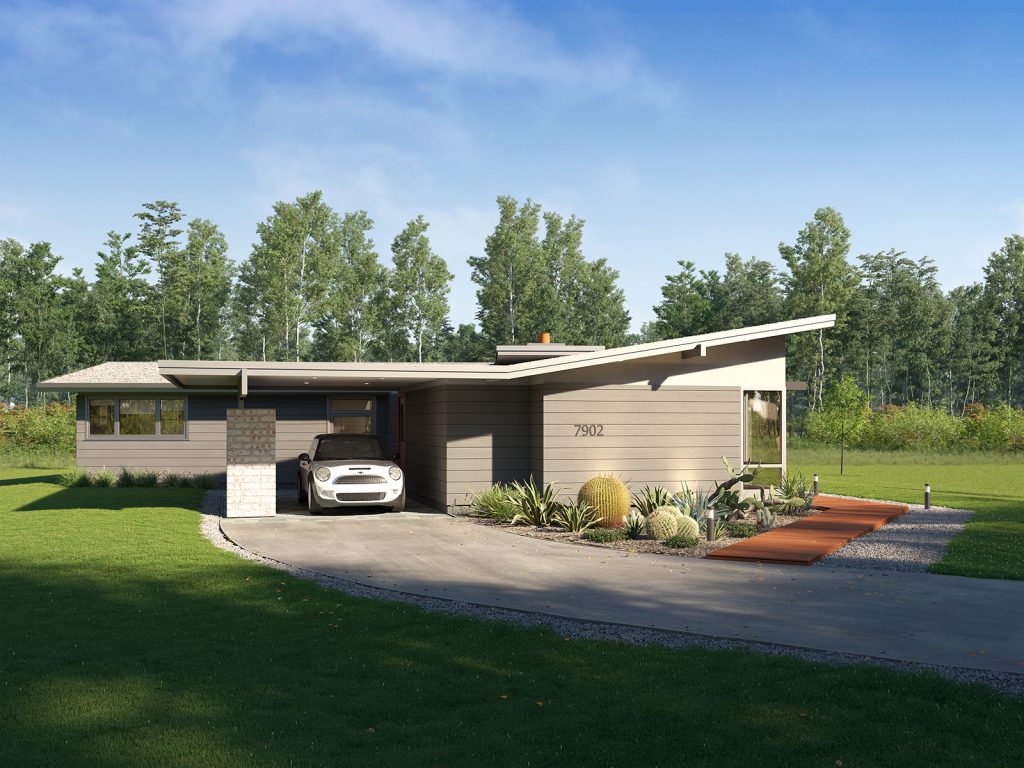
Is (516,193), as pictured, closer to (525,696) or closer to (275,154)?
(275,154)

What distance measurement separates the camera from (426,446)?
17.5 m

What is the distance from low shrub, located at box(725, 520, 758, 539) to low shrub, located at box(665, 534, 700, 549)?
4.07 ft

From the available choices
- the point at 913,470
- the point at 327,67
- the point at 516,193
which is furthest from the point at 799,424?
the point at 327,67

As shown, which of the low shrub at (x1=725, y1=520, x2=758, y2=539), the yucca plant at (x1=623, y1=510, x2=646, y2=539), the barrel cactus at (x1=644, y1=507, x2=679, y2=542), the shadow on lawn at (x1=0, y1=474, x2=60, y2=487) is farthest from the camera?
the shadow on lawn at (x1=0, y1=474, x2=60, y2=487)

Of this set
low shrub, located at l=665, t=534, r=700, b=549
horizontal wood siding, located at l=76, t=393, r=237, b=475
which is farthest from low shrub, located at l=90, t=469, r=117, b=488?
low shrub, located at l=665, t=534, r=700, b=549

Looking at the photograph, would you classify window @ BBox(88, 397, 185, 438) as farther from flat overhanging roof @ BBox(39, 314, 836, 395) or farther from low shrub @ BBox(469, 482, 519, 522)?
low shrub @ BBox(469, 482, 519, 522)

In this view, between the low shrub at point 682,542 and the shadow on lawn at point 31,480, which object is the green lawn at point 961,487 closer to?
the low shrub at point 682,542

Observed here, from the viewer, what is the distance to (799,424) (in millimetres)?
48219

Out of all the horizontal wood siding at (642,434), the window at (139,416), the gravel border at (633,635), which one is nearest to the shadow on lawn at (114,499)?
the window at (139,416)

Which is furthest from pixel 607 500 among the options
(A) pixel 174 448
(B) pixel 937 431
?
(B) pixel 937 431

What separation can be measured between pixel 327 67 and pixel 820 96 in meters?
11.6

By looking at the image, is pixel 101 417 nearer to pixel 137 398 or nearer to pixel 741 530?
pixel 137 398

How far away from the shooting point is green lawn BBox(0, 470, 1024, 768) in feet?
14.6

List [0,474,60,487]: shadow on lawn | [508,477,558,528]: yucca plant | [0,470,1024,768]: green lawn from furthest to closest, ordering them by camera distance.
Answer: [0,474,60,487]: shadow on lawn, [508,477,558,528]: yucca plant, [0,470,1024,768]: green lawn
